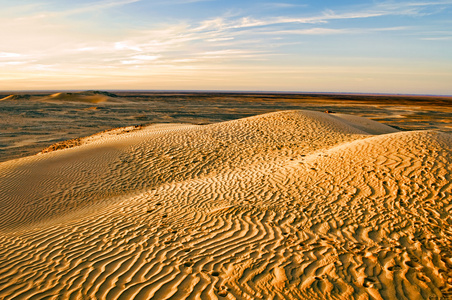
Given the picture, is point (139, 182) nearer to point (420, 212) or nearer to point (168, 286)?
point (168, 286)

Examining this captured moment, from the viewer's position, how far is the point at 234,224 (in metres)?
6.02

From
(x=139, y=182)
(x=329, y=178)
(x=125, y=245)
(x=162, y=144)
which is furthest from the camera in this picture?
(x=162, y=144)

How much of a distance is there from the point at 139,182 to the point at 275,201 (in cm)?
471

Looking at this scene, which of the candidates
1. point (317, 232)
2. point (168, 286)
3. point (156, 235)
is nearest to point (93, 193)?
point (156, 235)

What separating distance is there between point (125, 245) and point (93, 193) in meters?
4.30

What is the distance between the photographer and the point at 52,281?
4246 millimetres

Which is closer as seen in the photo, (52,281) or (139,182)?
(52,281)

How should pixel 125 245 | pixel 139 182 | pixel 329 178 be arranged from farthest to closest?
pixel 139 182, pixel 329 178, pixel 125 245

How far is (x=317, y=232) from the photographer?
5598mm

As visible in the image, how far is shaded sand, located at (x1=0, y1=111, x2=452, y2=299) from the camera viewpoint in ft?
13.6

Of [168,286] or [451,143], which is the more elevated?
[451,143]

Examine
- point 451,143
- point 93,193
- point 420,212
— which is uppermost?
point 451,143

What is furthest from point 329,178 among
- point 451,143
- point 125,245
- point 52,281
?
point 52,281

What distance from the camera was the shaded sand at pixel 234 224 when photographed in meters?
4.14
